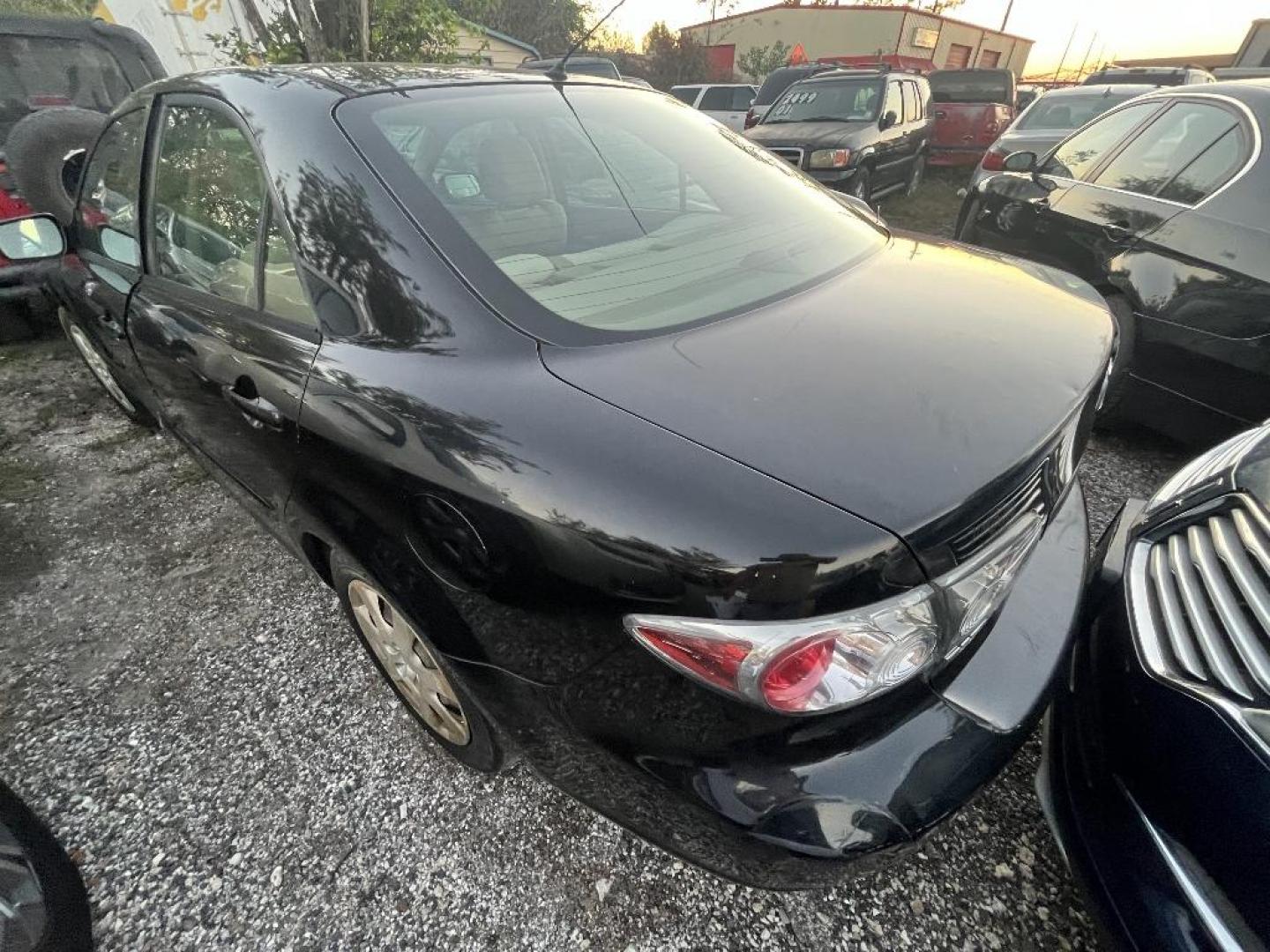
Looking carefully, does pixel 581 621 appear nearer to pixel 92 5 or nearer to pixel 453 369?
pixel 453 369

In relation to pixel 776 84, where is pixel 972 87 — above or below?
above

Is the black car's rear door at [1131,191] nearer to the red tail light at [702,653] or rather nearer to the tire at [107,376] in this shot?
the red tail light at [702,653]

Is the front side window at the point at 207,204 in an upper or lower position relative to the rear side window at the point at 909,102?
lower

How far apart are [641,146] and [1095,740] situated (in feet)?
6.24

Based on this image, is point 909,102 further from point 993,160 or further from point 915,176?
point 993,160

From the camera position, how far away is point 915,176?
8.45 metres

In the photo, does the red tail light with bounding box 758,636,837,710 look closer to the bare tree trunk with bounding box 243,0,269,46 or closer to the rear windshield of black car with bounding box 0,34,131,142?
the rear windshield of black car with bounding box 0,34,131,142

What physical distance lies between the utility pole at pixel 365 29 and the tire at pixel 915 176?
6402 mm

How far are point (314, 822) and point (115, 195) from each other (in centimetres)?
242

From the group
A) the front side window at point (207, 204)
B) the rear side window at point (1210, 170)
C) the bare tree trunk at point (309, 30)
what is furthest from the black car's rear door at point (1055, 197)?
the bare tree trunk at point (309, 30)

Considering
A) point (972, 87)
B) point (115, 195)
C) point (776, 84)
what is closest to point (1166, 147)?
point (115, 195)

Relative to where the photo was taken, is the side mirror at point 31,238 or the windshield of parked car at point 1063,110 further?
the windshield of parked car at point 1063,110

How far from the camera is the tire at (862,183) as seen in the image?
22.0 ft

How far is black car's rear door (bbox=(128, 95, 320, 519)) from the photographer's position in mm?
1543
